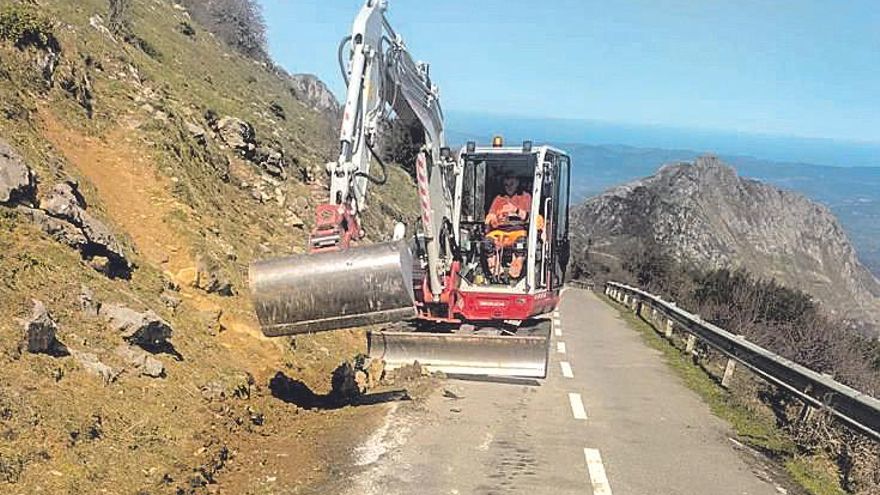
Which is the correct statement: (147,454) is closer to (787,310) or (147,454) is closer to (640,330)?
(640,330)

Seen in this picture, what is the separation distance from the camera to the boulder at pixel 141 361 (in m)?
8.35

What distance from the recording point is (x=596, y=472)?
760cm

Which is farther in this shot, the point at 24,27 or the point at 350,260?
the point at 24,27

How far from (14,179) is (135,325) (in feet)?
7.34

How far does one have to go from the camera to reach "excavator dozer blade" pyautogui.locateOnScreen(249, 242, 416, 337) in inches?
334

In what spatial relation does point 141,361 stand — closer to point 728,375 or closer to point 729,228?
point 728,375

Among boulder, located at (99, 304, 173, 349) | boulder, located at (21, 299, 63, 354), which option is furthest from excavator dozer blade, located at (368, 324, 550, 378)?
boulder, located at (21, 299, 63, 354)

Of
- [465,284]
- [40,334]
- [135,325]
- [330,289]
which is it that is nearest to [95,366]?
[40,334]

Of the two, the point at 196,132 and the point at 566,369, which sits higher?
the point at 196,132

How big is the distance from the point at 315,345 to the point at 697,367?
→ 7372mm

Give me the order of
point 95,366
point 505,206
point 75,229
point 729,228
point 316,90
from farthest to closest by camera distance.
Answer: point 729,228, point 316,90, point 505,206, point 75,229, point 95,366

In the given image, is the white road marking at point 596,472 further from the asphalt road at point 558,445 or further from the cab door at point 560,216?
the cab door at point 560,216

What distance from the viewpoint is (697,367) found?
15648 mm

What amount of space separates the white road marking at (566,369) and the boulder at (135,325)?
6.53 metres
